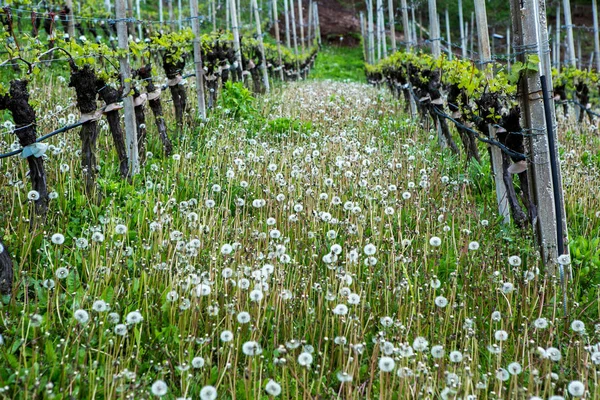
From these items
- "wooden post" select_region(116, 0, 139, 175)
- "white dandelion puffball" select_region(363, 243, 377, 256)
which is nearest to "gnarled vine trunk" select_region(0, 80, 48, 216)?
Answer: "wooden post" select_region(116, 0, 139, 175)

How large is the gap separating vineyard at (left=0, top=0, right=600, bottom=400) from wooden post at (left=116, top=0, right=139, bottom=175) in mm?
23

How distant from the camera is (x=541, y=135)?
12.7ft

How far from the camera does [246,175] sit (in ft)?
19.1

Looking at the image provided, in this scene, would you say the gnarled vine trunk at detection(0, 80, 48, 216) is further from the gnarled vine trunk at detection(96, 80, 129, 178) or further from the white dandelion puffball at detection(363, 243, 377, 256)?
the white dandelion puffball at detection(363, 243, 377, 256)

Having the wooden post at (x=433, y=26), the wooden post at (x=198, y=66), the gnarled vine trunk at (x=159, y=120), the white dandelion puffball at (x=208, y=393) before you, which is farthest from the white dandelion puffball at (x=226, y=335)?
the wooden post at (x=433, y=26)

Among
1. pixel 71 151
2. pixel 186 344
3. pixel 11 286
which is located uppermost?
pixel 71 151

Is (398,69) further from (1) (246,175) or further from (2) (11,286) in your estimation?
(2) (11,286)

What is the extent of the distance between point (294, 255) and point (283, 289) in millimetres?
761

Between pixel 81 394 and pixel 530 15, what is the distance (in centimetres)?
359

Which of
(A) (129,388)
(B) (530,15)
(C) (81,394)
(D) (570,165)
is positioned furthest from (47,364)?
(D) (570,165)

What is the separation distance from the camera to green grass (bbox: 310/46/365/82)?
2770 centimetres

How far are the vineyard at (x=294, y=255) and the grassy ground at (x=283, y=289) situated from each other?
22 millimetres

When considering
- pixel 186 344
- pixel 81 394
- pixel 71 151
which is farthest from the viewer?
pixel 71 151

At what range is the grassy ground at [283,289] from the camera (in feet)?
8.77
